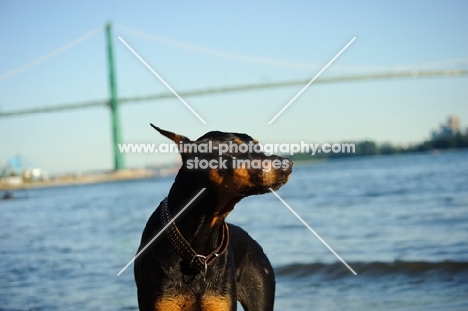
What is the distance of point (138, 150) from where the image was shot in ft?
16.8

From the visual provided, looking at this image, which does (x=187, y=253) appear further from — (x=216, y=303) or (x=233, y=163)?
(x=233, y=163)

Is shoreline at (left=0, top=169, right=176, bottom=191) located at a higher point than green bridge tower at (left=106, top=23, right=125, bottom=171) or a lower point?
lower

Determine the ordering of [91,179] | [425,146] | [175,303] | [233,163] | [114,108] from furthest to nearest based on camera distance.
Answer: [425,146]
[91,179]
[114,108]
[175,303]
[233,163]

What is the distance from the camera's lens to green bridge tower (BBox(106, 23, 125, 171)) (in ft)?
159

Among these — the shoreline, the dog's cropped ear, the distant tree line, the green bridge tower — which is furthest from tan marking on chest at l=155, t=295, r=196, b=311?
the distant tree line

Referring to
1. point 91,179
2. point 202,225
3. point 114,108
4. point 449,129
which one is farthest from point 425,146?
point 202,225

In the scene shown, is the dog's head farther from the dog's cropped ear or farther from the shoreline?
the shoreline

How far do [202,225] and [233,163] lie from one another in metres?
0.44

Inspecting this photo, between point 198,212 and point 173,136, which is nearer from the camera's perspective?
point 173,136

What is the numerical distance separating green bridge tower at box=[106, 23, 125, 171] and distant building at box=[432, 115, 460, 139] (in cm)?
2641

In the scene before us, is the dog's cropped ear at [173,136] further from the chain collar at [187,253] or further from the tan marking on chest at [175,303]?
the tan marking on chest at [175,303]

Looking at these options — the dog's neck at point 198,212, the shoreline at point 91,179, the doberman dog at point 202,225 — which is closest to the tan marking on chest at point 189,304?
the doberman dog at point 202,225

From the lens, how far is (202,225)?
394 centimetres

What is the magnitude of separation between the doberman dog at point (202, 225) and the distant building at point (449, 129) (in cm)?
6404
